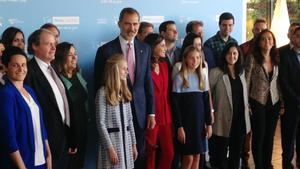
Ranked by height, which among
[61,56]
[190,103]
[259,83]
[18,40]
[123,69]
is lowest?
[190,103]

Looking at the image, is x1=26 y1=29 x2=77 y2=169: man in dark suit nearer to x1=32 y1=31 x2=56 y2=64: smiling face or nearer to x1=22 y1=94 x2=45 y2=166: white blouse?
x1=32 y1=31 x2=56 y2=64: smiling face

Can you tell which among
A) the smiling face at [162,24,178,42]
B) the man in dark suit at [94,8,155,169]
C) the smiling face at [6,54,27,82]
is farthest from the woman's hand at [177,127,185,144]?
the smiling face at [6,54,27,82]

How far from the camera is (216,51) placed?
4.36m

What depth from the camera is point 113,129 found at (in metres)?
3.02

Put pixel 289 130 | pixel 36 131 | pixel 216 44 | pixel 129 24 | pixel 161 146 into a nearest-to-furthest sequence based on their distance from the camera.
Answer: pixel 36 131 → pixel 129 24 → pixel 161 146 → pixel 289 130 → pixel 216 44

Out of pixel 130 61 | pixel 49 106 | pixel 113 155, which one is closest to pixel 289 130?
pixel 130 61

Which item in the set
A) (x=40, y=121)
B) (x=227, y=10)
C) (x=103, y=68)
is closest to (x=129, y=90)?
(x=103, y=68)

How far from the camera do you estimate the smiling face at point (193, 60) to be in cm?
345

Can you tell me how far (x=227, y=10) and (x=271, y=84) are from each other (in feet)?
4.63

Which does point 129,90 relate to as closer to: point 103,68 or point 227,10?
point 103,68

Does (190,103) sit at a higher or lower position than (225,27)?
lower

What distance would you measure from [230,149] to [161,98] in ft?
3.03

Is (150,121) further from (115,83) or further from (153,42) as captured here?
(153,42)

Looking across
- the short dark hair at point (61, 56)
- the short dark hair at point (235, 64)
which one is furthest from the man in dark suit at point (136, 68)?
the short dark hair at point (235, 64)
